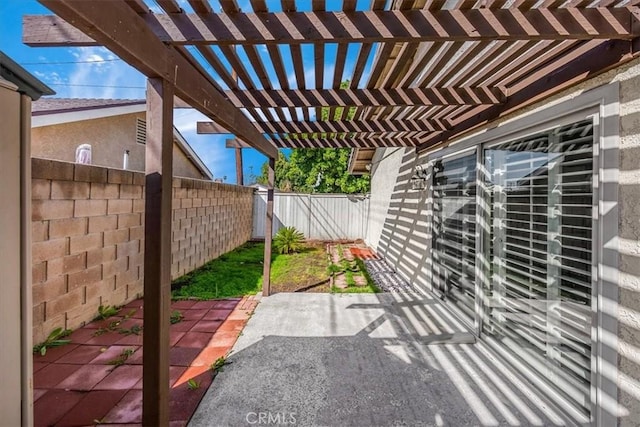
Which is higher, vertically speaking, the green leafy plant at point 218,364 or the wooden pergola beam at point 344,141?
the wooden pergola beam at point 344,141

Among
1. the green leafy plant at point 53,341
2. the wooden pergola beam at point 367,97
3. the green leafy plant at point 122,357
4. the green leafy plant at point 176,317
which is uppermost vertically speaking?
the wooden pergola beam at point 367,97

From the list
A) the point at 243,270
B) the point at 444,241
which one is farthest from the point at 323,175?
the point at 444,241

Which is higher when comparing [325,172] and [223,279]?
[325,172]

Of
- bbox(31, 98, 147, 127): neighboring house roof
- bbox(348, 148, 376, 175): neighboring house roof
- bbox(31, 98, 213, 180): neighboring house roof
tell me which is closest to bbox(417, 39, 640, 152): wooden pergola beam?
bbox(31, 98, 213, 180): neighboring house roof

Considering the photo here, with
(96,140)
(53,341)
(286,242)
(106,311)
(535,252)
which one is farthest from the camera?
(286,242)

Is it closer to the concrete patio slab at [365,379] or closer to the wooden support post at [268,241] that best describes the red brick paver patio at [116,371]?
the concrete patio slab at [365,379]

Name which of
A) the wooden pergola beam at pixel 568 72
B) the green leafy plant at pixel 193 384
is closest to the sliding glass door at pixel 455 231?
the wooden pergola beam at pixel 568 72

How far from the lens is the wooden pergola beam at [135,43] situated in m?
1.22

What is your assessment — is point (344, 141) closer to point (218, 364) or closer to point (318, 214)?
point (218, 364)

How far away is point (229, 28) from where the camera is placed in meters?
1.89

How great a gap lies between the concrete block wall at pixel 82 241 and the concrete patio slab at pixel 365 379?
1973 mm

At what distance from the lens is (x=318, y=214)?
38.9 ft

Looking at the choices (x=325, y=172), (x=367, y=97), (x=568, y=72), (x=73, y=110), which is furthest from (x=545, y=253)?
(x=325, y=172)

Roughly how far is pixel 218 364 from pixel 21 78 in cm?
264
